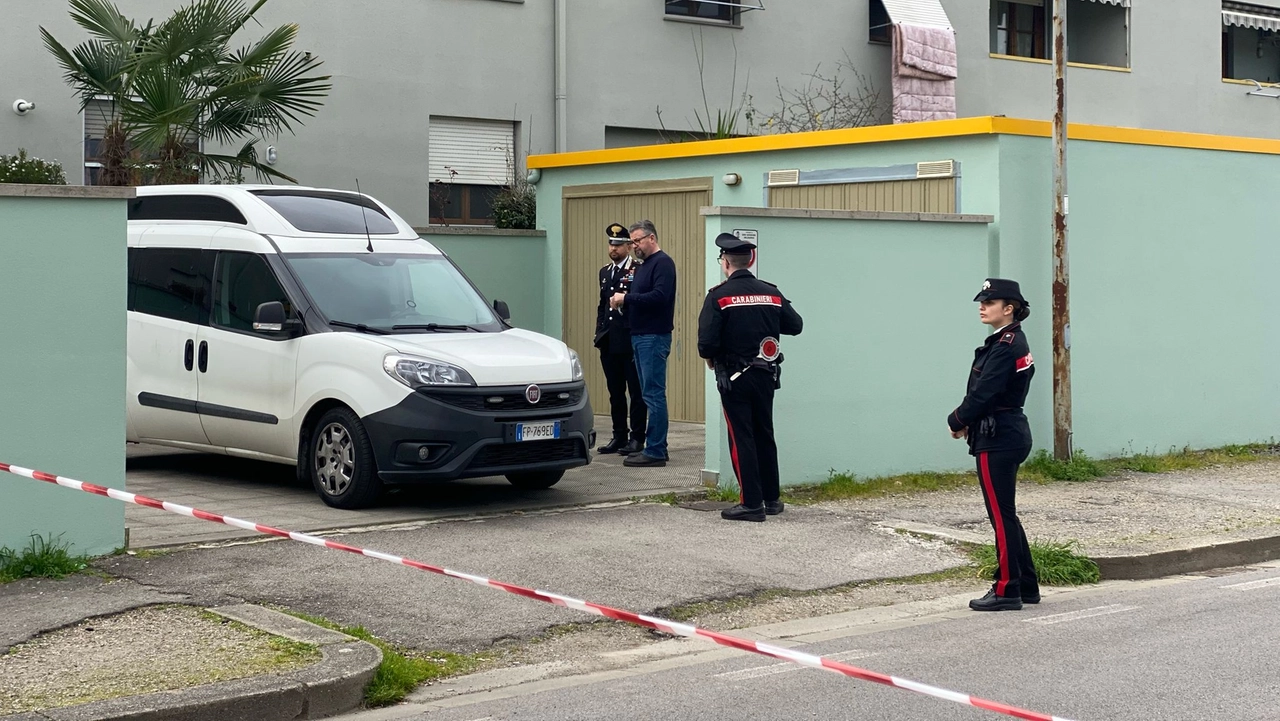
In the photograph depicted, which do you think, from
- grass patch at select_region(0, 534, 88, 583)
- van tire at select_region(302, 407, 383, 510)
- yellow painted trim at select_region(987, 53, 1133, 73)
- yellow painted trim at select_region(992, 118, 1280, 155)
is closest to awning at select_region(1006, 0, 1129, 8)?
yellow painted trim at select_region(987, 53, 1133, 73)

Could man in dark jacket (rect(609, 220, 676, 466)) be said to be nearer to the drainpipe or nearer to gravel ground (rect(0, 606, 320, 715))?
gravel ground (rect(0, 606, 320, 715))

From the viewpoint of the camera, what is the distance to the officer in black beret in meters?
10.2

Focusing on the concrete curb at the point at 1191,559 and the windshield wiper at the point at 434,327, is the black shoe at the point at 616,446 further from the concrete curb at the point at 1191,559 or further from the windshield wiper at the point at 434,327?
the concrete curb at the point at 1191,559

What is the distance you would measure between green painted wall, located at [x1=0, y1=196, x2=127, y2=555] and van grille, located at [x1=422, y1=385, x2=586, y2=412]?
211 centimetres

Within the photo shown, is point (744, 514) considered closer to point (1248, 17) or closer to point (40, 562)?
point (40, 562)

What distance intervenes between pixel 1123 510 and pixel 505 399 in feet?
15.4

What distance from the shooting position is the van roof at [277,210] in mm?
11289

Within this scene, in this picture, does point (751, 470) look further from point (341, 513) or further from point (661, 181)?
point (661, 181)

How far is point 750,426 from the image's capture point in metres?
10.3

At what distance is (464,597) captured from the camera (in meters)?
7.98

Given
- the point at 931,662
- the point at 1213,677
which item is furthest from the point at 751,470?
the point at 1213,677

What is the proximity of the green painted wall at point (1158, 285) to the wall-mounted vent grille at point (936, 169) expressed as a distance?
0.48 meters

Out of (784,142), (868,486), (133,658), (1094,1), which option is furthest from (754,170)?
(1094,1)

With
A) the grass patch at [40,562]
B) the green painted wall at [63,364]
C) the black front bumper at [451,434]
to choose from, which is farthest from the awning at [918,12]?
the grass patch at [40,562]
